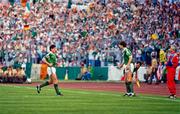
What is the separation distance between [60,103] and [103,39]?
2832 cm

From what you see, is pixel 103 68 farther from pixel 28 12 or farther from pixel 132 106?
pixel 132 106

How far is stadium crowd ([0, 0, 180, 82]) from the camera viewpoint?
48.7 meters

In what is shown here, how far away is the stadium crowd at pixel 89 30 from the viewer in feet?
160

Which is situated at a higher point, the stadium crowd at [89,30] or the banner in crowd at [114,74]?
the stadium crowd at [89,30]

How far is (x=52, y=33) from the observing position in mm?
51188

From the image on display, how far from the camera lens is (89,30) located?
51531 millimetres

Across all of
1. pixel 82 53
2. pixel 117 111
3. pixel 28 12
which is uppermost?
pixel 28 12

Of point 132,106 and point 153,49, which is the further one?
point 153,49

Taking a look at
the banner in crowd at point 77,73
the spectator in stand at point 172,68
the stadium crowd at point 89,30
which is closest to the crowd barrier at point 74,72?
the banner in crowd at point 77,73

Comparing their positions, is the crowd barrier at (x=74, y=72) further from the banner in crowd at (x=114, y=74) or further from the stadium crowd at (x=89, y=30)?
the stadium crowd at (x=89, y=30)

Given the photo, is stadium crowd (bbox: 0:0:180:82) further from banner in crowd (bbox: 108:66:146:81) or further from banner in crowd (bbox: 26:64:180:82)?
banner in crowd (bbox: 108:66:146:81)

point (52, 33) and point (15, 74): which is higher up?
point (52, 33)

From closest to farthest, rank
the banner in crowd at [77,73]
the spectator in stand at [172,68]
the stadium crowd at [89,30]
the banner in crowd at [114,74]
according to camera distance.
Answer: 1. the spectator in stand at [172,68]
2. the banner in crowd at [114,74]
3. the banner in crowd at [77,73]
4. the stadium crowd at [89,30]

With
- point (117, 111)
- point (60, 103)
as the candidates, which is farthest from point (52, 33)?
point (117, 111)
